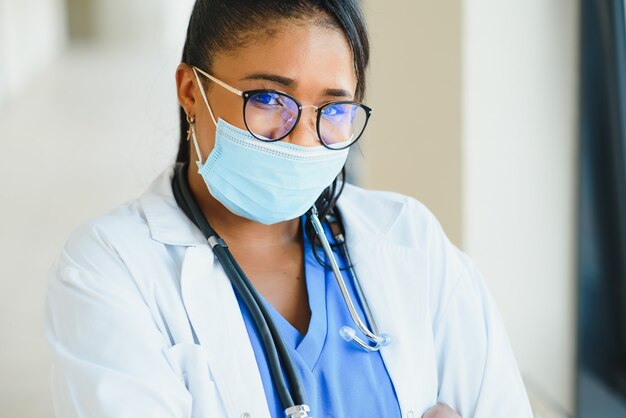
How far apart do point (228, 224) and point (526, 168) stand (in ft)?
3.44

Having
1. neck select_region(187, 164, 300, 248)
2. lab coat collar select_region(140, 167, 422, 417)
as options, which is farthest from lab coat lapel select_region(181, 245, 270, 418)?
neck select_region(187, 164, 300, 248)

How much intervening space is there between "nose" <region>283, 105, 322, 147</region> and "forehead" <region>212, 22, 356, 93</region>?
0.04 metres

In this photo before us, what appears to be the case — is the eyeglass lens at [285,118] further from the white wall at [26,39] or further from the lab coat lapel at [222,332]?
the white wall at [26,39]

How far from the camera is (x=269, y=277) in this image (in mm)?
1374

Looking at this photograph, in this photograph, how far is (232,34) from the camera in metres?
1.28

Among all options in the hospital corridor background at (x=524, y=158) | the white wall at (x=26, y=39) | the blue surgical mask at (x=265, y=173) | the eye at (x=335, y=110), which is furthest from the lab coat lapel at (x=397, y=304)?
the white wall at (x=26, y=39)

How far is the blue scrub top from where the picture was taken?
121 centimetres

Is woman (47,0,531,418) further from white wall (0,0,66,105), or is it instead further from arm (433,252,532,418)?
white wall (0,0,66,105)

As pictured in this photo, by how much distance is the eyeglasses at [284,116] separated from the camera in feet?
4.08

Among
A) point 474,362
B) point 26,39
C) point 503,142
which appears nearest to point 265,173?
point 474,362

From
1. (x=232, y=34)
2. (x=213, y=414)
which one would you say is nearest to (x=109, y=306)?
(x=213, y=414)

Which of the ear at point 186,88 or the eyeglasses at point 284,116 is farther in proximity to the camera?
the ear at point 186,88

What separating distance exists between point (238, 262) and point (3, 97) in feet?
24.2

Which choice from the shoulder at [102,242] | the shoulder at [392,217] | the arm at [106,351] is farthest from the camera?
the shoulder at [392,217]
